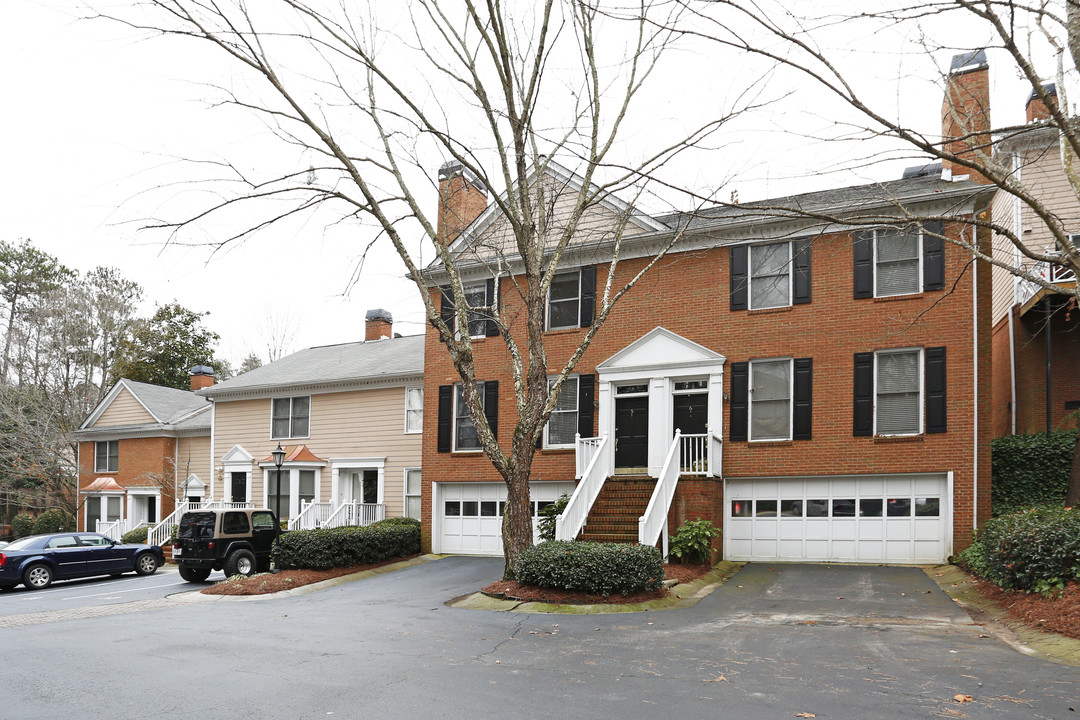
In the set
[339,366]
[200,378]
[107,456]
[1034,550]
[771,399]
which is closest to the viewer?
[1034,550]

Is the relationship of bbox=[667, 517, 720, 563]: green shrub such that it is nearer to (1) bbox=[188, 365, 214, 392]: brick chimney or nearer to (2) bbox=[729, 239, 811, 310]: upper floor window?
(2) bbox=[729, 239, 811, 310]: upper floor window

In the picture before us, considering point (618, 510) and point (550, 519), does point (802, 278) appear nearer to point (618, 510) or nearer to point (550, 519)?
point (618, 510)

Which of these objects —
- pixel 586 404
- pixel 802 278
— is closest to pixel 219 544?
pixel 586 404

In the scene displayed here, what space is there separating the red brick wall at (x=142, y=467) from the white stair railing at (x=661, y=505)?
21680 millimetres

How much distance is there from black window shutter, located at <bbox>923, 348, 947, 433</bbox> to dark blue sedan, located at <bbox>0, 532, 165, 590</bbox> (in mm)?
19855

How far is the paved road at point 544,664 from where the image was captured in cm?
684

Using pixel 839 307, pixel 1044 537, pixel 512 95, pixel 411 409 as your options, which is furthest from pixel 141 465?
pixel 1044 537

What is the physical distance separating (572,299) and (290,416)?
11984 mm

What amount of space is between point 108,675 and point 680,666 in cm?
591

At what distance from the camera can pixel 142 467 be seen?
3094 centimetres

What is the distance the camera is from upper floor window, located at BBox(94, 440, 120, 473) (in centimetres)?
3209

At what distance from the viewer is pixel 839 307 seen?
16766 millimetres

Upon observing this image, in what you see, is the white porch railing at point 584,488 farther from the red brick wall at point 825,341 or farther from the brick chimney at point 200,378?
the brick chimney at point 200,378

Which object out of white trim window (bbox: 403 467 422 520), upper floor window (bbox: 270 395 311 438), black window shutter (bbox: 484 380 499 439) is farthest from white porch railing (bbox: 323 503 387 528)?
black window shutter (bbox: 484 380 499 439)
